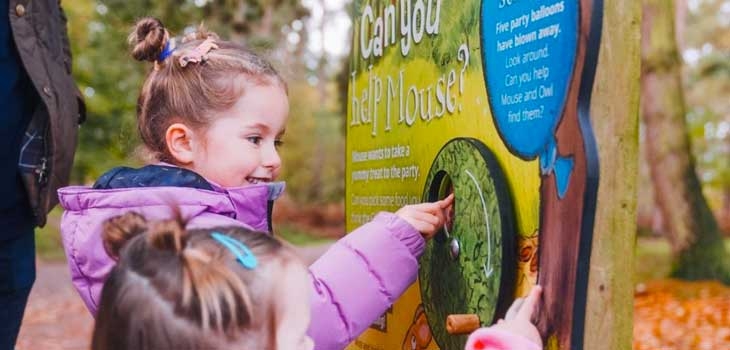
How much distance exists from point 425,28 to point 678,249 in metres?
8.14

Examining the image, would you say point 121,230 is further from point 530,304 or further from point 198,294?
point 530,304

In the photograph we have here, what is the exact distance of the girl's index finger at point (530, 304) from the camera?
72.2 inches

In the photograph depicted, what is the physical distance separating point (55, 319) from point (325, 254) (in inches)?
337

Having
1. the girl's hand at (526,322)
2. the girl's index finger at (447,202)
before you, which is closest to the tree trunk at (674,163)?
the girl's index finger at (447,202)

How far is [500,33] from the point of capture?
2045 millimetres

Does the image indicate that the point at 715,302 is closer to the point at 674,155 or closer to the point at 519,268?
the point at 674,155

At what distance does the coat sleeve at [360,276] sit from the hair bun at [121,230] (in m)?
0.47

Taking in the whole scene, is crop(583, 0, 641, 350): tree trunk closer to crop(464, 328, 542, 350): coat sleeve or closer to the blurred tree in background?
crop(464, 328, 542, 350): coat sleeve

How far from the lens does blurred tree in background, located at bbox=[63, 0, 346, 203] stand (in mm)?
10477

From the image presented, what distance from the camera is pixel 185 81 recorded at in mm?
2449

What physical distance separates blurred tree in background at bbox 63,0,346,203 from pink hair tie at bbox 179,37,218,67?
11.8 inches

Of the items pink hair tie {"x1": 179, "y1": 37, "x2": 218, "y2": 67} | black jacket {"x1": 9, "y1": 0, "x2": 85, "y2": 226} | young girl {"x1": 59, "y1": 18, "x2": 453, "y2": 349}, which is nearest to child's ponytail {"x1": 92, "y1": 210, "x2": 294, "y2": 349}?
young girl {"x1": 59, "y1": 18, "x2": 453, "y2": 349}

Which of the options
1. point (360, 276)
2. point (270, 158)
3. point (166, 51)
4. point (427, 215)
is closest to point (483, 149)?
point (427, 215)

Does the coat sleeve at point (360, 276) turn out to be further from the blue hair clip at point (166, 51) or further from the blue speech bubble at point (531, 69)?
the blue hair clip at point (166, 51)
